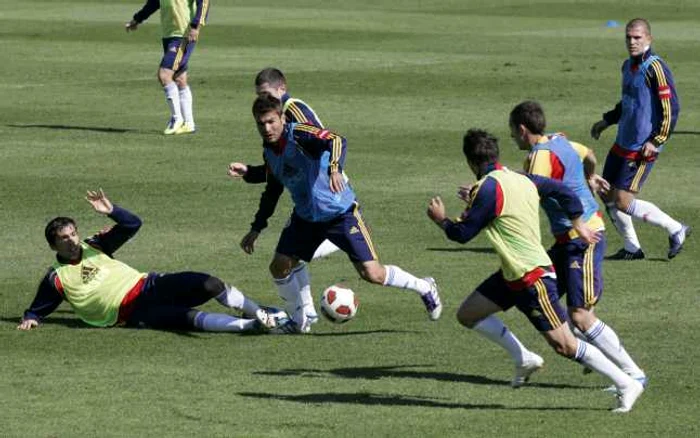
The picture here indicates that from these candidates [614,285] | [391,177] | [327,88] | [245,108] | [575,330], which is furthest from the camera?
[327,88]

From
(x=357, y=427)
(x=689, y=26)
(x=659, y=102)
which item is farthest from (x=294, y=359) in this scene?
(x=689, y=26)

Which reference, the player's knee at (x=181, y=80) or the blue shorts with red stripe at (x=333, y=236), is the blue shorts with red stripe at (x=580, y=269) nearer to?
the blue shorts with red stripe at (x=333, y=236)

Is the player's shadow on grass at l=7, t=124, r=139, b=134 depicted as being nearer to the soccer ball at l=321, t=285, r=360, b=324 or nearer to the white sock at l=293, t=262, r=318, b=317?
the white sock at l=293, t=262, r=318, b=317

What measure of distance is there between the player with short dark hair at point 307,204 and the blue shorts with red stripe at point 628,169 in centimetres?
342

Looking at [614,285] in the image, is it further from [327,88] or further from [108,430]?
[327,88]

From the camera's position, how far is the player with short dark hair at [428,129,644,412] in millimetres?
10070

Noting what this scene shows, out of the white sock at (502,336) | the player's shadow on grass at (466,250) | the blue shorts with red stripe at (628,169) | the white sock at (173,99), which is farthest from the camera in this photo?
the white sock at (173,99)

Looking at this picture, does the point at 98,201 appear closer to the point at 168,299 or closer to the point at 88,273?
the point at 88,273

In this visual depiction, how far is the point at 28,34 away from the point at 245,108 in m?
13.9

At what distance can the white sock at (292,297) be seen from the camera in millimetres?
12734

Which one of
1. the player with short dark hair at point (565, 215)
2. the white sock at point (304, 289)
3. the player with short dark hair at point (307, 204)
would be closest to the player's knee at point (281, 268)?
the player with short dark hair at point (307, 204)

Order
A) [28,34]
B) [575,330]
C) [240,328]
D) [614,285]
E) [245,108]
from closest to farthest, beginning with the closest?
[575,330], [240,328], [614,285], [245,108], [28,34]

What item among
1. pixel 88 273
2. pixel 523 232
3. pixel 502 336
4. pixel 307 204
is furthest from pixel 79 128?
pixel 523 232

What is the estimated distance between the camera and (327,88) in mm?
28703
